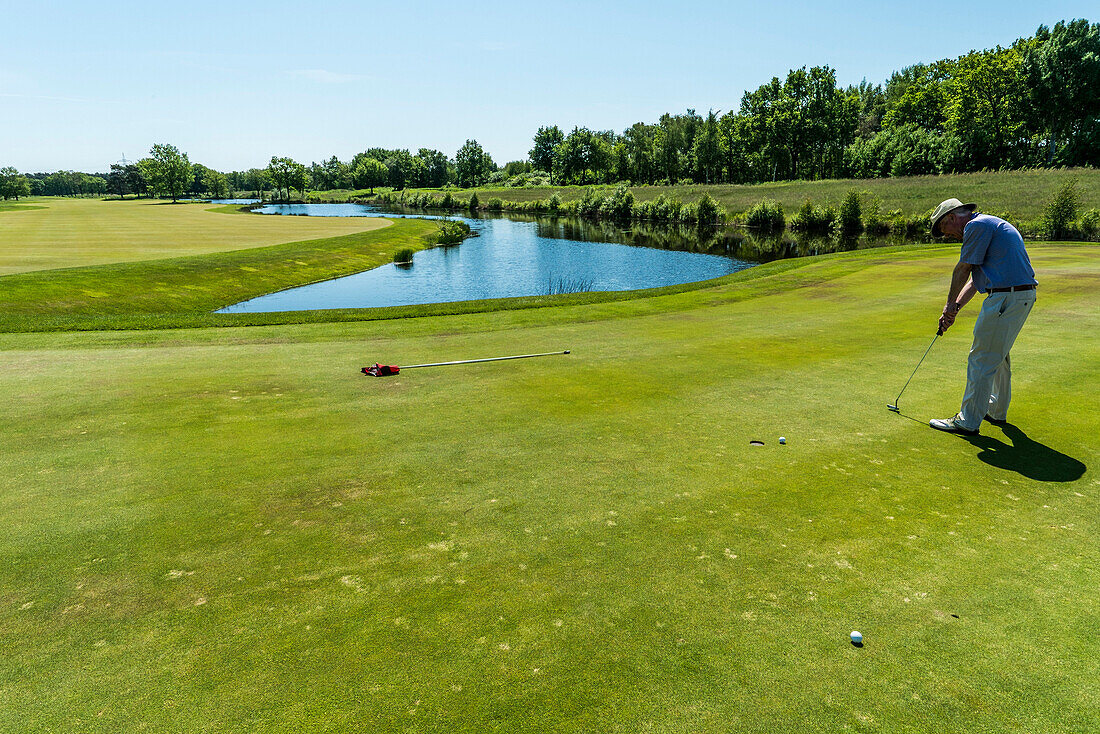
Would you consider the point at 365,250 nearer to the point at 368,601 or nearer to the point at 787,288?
the point at 787,288

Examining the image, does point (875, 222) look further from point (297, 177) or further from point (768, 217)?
point (297, 177)

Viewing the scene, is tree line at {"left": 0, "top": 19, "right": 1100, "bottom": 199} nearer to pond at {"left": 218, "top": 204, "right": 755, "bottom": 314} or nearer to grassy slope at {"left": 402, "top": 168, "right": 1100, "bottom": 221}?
grassy slope at {"left": 402, "top": 168, "right": 1100, "bottom": 221}

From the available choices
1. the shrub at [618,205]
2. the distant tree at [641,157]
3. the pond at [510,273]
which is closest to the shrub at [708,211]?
the shrub at [618,205]

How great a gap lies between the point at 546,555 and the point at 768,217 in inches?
2855

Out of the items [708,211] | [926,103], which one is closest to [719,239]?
[708,211]

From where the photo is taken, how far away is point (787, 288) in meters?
24.3

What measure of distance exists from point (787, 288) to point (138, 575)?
2421 centimetres

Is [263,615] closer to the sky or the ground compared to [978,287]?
closer to the ground

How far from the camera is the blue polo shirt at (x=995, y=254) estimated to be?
734cm

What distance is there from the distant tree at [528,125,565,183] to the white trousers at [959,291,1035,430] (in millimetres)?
171582

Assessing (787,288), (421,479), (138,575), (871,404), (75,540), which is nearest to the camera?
(138,575)

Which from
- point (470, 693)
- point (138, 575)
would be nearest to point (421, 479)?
point (138, 575)

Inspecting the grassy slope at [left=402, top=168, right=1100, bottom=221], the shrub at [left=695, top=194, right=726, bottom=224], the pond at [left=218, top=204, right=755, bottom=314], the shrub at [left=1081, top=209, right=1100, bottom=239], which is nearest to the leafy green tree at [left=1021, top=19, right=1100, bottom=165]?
the grassy slope at [left=402, top=168, right=1100, bottom=221]

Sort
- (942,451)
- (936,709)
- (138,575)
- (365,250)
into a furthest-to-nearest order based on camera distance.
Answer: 1. (365,250)
2. (942,451)
3. (138,575)
4. (936,709)
